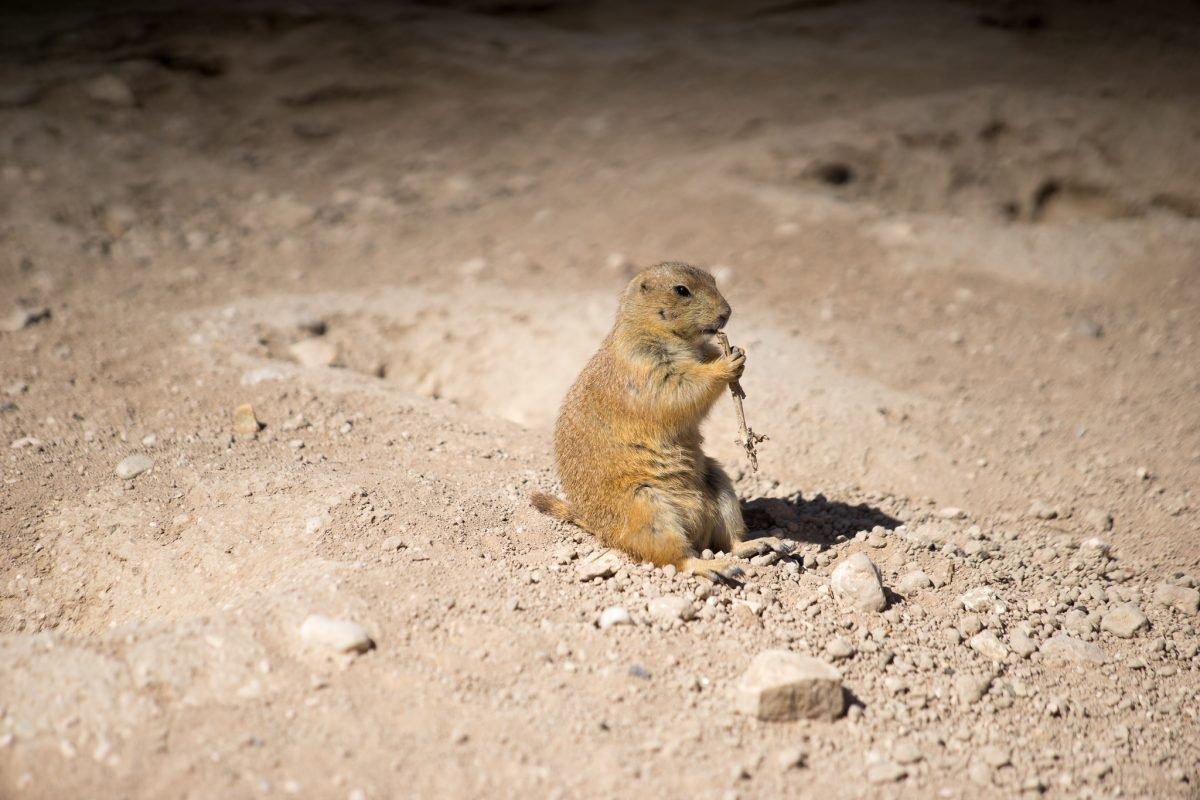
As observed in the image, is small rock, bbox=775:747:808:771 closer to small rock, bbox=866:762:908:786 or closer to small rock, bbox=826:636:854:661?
small rock, bbox=866:762:908:786

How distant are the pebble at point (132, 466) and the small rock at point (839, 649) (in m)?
3.01

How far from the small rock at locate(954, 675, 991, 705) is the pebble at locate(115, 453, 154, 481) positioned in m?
3.43

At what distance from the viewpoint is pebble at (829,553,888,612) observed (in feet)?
11.3

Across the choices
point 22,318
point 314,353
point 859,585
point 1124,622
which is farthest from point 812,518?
point 22,318

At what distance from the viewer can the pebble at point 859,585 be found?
345 cm

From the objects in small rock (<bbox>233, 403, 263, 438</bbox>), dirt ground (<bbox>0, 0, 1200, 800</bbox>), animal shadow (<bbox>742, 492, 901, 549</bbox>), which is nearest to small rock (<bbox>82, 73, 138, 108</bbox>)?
dirt ground (<bbox>0, 0, 1200, 800</bbox>)

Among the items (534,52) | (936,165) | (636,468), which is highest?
(534,52)

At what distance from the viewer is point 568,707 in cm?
286

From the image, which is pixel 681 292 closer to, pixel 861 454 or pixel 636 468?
pixel 636 468

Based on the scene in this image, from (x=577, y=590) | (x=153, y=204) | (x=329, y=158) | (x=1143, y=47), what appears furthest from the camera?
(x=1143, y=47)

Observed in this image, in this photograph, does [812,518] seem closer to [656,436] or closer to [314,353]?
[656,436]

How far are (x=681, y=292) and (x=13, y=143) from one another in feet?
20.5

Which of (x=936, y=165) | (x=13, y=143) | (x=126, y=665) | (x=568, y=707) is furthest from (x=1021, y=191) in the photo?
(x=13, y=143)

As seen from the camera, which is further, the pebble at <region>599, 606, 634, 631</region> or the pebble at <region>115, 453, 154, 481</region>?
the pebble at <region>115, 453, 154, 481</region>
